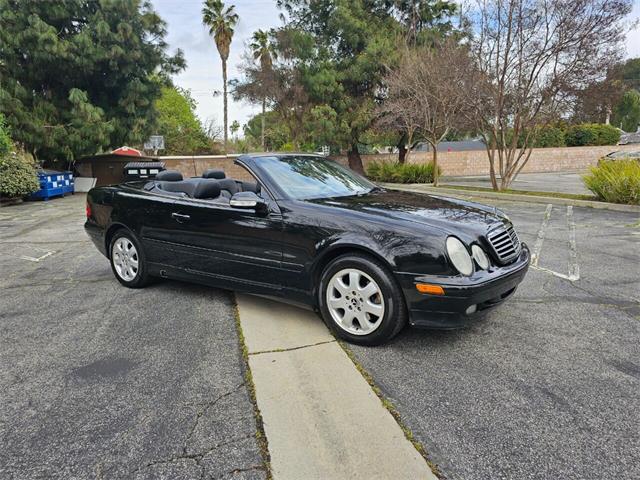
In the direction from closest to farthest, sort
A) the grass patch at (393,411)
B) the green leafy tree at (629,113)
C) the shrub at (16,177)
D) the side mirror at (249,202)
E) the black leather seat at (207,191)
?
the grass patch at (393,411)
the side mirror at (249,202)
the black leather seat at (207,191)
the shrub at (16,177)
the green leafy tree at (629,113)

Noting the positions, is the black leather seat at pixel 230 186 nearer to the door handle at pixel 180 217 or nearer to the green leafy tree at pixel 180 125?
the door handle at pixel 180 217

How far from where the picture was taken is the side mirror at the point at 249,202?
3.71 metres

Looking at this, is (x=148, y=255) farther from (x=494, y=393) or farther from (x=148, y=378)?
(x=494, y=393)

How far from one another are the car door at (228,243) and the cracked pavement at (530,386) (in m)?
1.03

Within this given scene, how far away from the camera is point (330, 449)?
2.28m

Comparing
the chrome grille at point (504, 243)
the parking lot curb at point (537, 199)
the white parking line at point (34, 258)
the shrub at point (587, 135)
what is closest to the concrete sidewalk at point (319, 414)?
the chrome grille at point (504, 243)

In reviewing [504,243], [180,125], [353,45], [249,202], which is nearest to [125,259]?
[249,202]

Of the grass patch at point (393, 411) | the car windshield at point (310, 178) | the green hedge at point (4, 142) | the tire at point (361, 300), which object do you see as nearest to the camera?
the grass patch at point (393, 411)

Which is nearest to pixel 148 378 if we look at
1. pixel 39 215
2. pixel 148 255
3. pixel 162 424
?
pixel 162 424

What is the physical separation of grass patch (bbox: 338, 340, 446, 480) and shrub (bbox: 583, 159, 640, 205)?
33.5 feet

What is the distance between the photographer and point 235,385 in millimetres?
2896

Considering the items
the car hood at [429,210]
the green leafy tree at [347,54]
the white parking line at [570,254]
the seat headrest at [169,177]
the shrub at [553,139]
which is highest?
the green leafy tree at [347,54]

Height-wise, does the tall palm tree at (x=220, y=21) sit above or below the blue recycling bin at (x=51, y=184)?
above

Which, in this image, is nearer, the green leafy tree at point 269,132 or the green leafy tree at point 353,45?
the green leafy tree at point 353,45
